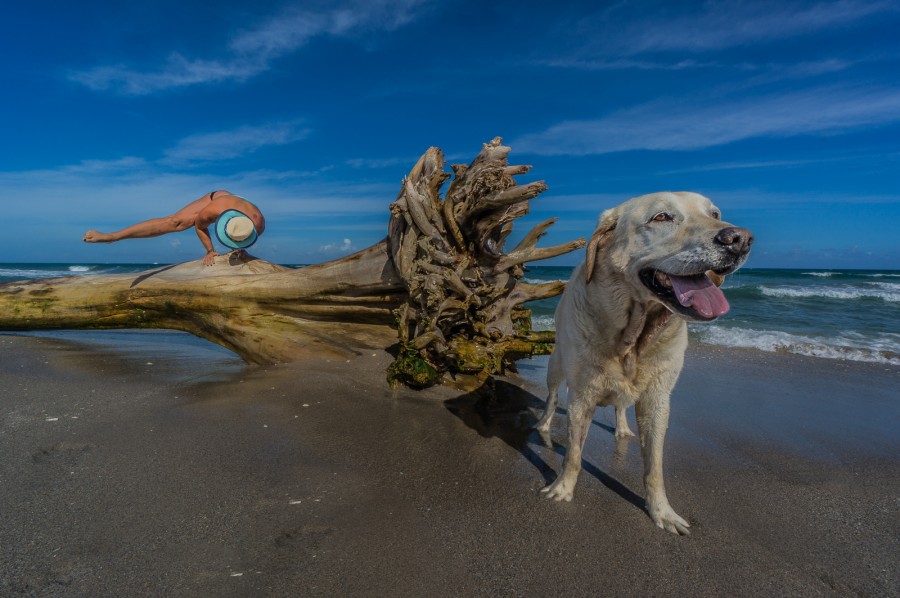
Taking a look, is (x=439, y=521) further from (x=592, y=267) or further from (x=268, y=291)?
(x=268, y=291)

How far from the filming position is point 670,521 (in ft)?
9.92

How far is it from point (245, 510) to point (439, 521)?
4.03ft

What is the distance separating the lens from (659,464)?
317 centimetres

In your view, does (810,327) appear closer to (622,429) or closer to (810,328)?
(810,328)

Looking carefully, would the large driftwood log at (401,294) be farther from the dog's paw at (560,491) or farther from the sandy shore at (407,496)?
the dog's paw at (560,491)

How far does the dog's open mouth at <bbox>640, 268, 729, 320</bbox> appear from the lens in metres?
2.57

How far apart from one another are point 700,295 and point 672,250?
29 cm

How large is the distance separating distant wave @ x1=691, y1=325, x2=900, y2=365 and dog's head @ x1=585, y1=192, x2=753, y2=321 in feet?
27.7

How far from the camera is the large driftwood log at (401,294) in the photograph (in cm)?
574

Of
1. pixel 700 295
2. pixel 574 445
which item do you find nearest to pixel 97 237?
pixel 574 445

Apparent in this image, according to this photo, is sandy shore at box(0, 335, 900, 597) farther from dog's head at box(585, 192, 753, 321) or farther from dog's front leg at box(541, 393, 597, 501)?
dog's head at box(585, 192, 753, 321)

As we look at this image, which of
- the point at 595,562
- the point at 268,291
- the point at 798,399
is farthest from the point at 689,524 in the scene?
the point at 268,291

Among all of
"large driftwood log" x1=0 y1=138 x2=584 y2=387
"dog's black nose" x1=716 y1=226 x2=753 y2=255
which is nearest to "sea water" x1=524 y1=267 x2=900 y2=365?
"large driftwood log" x1=0 y1=138 x2=584 y2=387

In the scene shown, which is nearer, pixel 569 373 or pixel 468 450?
pixel 569 373
